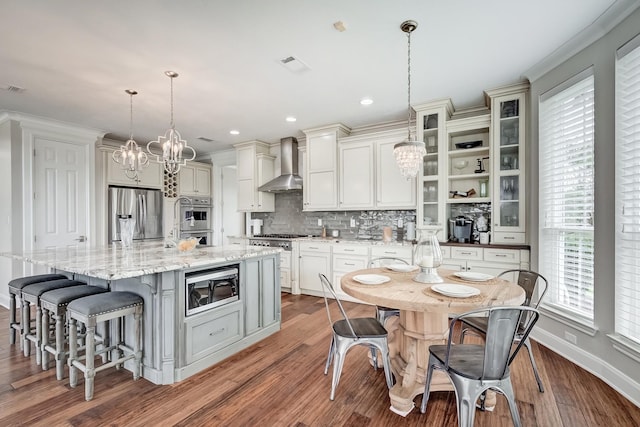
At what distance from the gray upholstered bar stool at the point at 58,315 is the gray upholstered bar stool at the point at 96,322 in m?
0.15

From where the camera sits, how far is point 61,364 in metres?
2.25

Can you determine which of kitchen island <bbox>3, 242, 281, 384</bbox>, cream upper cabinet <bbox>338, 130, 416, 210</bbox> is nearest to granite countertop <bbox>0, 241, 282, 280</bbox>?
kitchen island <bbox>3, 242, 281, 384</bbox>

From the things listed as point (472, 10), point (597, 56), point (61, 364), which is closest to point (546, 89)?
point (597, 56)

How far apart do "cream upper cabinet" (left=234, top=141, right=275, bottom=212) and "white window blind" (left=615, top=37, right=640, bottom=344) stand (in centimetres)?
471

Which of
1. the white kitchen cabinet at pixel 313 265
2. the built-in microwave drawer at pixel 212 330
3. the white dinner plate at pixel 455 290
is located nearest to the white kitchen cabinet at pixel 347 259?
the white kitchen cabinet at pixel 313 265

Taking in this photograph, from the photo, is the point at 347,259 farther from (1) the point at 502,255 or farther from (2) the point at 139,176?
(2) the point at 139,176

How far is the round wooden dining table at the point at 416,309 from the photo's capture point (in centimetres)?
166

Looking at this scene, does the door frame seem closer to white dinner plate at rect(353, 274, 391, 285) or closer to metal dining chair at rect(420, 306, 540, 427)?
white dinner plate at rect(353, 274, 391, 285)

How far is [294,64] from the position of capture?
2811 millimetres

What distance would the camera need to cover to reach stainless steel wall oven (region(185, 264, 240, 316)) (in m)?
2.36

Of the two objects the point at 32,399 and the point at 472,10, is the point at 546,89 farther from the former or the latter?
the point at 32,399

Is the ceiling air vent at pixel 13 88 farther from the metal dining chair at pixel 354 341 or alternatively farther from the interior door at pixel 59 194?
the metal dining chair at pixel 354 341

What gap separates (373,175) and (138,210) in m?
4.09

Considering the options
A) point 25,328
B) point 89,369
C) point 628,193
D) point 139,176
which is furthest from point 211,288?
point 139,176
